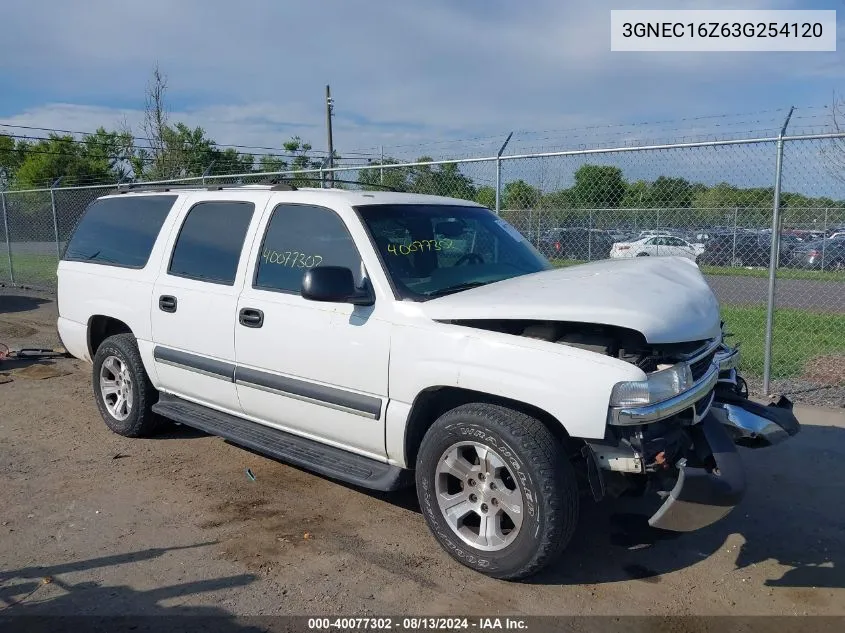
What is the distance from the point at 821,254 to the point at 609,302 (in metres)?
11.8

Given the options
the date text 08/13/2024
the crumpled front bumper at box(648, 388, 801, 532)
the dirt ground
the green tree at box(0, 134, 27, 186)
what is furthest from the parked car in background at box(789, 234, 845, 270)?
the green tree at box(0, 134, 27, 186)

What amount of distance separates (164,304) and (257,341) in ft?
3.60

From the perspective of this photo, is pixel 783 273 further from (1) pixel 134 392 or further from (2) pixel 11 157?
(2) pixel 11 157

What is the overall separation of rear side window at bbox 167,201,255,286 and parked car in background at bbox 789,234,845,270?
11396mm

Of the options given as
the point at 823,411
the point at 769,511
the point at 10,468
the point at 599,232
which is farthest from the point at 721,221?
the point at 10,468

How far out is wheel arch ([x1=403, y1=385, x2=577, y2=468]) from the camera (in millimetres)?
3455

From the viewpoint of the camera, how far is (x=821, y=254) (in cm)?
1301

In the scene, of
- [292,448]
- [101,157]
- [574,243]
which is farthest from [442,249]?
[101,157]

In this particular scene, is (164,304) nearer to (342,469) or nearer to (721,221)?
(342,469)

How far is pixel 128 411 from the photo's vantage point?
5645mm

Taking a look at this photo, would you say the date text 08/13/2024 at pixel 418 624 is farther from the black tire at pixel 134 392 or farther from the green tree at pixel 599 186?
the green tree at pixel 599 186

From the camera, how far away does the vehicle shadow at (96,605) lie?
311cm

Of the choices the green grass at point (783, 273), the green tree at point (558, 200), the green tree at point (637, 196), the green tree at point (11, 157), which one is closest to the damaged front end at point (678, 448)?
the green tree at point (637, 196)

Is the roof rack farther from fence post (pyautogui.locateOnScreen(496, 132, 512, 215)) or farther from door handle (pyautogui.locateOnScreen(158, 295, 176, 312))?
fence post (pyautogui.locateOnScreen(496, 132, 512, 215))
